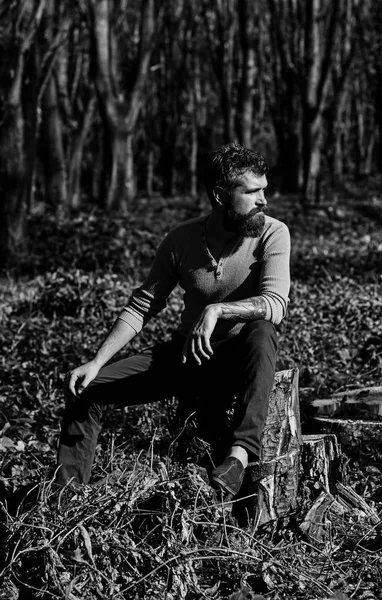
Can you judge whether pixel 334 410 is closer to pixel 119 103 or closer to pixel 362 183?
pixel 119 103

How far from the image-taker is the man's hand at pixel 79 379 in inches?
182

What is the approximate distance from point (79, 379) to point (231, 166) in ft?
4.41

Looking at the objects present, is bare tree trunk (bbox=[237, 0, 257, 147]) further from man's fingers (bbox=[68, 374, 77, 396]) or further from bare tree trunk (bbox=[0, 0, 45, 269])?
man's fingers (bbox=[68, 374, 77, 396])

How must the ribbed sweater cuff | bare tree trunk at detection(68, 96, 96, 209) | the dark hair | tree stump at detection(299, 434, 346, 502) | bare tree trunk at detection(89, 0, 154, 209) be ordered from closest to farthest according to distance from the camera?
tree stump at detection(299, 434, 346, 502), the dark hair, the ribbed sweater cuff, bare tree trunk at detection(89, 0, 154, 209), bare tree trunk at detection(68, 96, 96, 209)

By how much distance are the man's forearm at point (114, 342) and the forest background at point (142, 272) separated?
1.68 feet

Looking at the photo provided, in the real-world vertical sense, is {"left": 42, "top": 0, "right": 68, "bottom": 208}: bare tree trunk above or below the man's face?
below

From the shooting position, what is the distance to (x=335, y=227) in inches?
695

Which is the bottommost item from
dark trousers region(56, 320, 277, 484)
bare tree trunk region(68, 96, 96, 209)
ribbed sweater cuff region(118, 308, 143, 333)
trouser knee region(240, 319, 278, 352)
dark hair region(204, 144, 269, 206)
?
bare tree trunk region(68, 96, 96, 209)

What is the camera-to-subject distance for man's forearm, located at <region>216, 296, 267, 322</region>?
454 centimetres

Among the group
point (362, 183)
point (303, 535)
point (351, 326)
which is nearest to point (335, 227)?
point (351, 326)

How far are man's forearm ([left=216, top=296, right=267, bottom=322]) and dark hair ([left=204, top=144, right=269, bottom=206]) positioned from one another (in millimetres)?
663

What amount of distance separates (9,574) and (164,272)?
191 cm

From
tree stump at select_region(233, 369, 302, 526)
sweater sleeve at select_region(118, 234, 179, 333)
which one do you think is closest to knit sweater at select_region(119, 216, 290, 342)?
sweater sleeve at select_region(118, 234, 179, 333)

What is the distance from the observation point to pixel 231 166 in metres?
4.82
